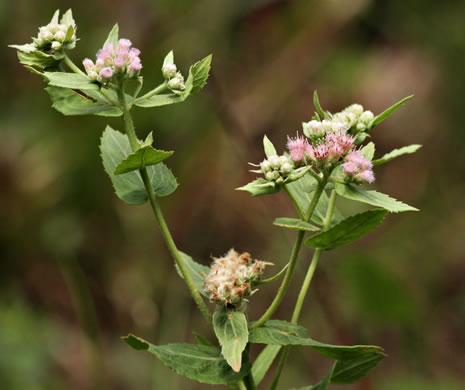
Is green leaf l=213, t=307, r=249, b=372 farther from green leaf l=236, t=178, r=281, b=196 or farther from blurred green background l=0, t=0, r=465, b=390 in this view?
blurred green background l=0, t=0, r=465, b=390

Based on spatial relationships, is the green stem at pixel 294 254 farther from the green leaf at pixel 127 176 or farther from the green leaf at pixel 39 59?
the green leaf at pixel 39 59

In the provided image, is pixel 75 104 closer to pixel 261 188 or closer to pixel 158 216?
pixel 158 216

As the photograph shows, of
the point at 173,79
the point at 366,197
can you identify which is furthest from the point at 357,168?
the point at 173,79

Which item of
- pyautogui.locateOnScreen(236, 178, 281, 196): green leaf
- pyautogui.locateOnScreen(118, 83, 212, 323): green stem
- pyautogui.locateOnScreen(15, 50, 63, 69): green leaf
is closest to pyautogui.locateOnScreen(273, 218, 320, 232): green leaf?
pyautogui.locateOnScreen(236, 178, 281, 196): green leaf

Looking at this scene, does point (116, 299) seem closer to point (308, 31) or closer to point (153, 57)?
point (153, 57)

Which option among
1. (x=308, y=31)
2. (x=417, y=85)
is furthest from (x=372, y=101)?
(x=308, y=31)
